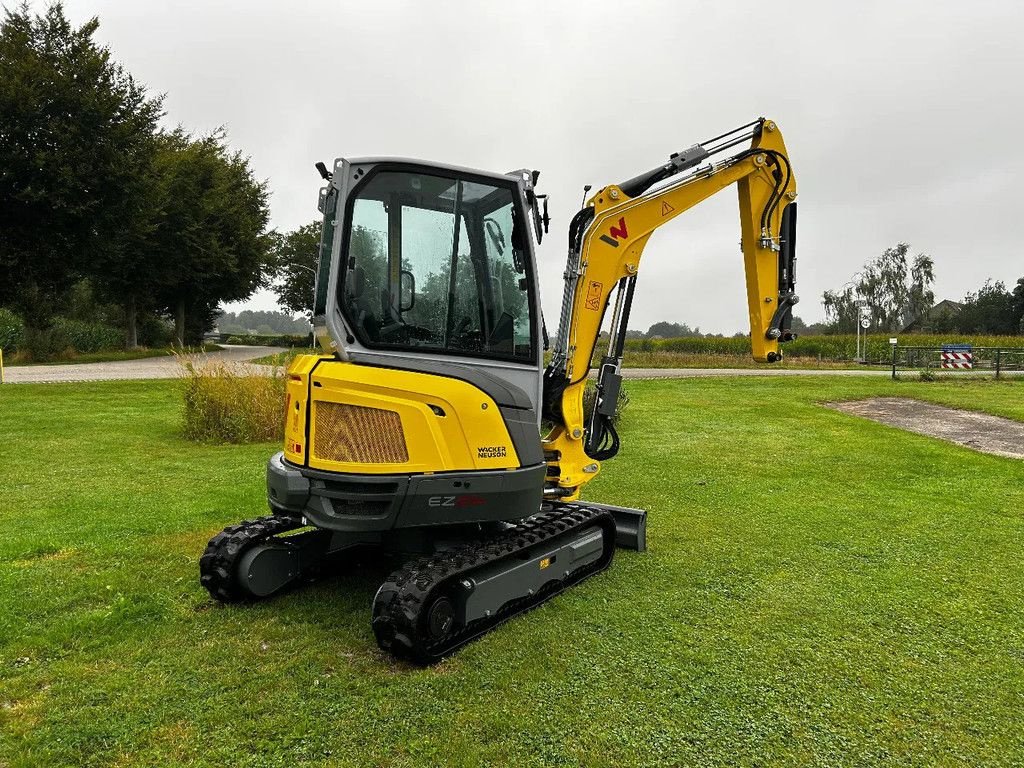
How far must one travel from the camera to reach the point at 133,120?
24.7 meters

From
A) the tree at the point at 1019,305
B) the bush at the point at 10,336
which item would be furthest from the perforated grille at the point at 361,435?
the tree at the point at 1019,305

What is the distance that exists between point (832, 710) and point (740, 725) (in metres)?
0.49

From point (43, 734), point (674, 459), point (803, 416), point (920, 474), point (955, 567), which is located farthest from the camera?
point (803, 416)

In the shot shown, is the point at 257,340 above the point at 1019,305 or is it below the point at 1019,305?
below

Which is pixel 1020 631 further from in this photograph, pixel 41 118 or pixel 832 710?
pixel 41 118

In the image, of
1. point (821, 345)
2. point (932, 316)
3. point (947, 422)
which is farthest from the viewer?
point (932, 316)

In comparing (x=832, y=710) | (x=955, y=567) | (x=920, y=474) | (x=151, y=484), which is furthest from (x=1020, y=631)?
(x=151, y=484)

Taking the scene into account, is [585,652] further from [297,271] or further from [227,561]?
[297,271]

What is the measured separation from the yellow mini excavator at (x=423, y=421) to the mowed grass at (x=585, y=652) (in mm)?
267

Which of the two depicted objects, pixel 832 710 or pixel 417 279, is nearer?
pixel 832 710

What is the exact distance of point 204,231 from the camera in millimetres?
33062

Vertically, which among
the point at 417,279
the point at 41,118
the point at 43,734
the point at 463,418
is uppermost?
the point at 41,118

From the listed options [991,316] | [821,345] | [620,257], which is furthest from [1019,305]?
[620,257]

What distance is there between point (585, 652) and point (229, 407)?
28.3ft
